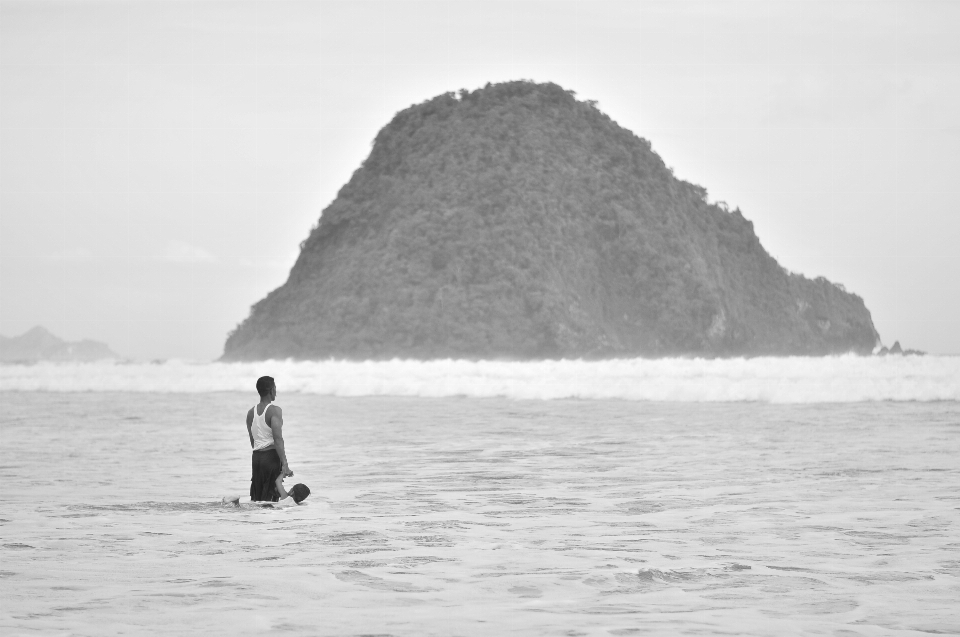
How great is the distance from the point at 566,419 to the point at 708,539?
541 inches

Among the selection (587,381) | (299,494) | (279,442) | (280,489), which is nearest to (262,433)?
(279,442)

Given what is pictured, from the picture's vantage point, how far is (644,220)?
91.5m

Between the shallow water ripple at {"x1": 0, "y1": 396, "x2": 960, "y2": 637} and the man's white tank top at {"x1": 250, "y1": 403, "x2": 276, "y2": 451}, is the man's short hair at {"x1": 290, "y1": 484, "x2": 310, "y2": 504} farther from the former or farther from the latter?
the man's white tank top at {"x1": 250, "y1": 403, "x2": 276, "y2": 451}

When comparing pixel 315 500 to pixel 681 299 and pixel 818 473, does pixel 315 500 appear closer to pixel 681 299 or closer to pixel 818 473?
pixel 818 473

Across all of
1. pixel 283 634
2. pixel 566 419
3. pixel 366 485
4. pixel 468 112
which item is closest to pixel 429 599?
pixel 283 634

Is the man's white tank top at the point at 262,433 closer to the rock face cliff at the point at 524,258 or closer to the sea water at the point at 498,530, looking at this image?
the sea water at the point at 498,530

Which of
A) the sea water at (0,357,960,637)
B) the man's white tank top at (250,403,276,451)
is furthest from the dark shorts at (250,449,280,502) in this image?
the sea water at (0,357,960,637)

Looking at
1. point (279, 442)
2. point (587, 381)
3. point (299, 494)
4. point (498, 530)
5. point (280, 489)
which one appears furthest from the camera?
point (587, 381)

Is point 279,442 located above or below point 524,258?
below

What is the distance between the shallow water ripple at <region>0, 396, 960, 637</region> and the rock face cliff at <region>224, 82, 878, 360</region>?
202 ft

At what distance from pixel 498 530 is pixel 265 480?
2540 millimetres

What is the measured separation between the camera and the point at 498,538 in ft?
25.5

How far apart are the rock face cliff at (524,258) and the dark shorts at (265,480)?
65.4 metres

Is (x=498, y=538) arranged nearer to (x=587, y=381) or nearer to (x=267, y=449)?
(x=267, y=449)
